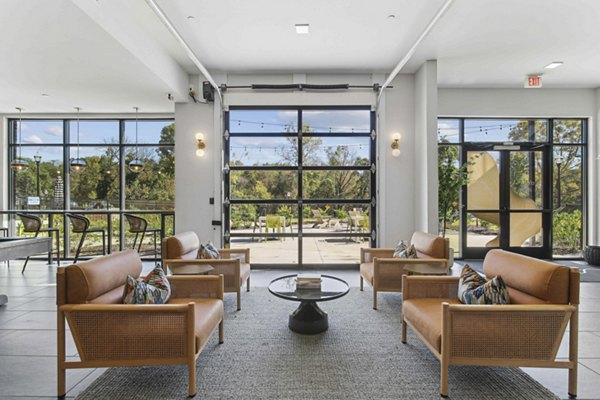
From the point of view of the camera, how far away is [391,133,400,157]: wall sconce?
5711 millimetres

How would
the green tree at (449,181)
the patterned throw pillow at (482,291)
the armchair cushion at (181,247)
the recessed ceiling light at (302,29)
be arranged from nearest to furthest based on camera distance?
1. the patterned throw pillow at (482,291)
2. the armchair cushion at (181,247)
3. the recessed ceiling light at (302,29)
4. the green tree at (449,181)

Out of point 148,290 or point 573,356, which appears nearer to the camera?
point 573,356

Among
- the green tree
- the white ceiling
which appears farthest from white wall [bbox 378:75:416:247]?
the green tree

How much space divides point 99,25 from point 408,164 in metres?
4.77

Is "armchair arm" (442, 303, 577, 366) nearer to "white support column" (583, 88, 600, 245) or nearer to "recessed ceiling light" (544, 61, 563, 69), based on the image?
"recessed ceiling light" (544, 61, 563, 69)

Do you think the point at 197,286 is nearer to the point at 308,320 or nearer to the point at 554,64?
the point at 308,320

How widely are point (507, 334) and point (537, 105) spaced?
602cm

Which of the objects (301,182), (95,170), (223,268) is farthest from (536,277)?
(95,170)

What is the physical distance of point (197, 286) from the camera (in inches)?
113

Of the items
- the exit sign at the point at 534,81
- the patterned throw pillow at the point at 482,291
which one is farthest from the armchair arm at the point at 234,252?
the exit sign at the point at 534,81

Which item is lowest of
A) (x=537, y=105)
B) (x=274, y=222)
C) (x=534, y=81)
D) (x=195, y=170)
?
(x=274, y=222)

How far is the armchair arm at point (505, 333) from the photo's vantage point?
2047 mm

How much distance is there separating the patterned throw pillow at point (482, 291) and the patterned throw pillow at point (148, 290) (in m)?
2.28

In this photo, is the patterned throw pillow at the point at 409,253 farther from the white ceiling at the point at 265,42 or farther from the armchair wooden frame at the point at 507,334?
the white ceiling at the point at 265,42
